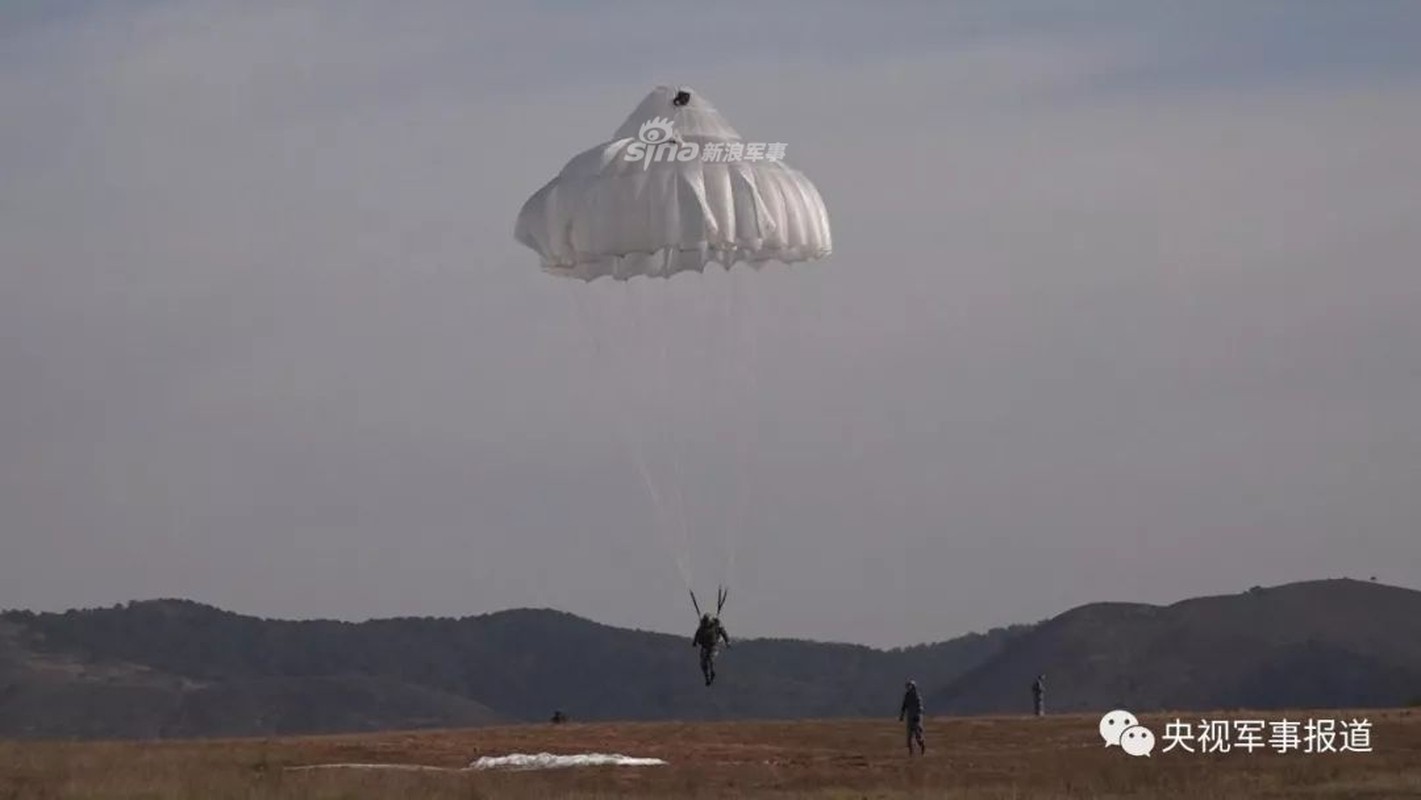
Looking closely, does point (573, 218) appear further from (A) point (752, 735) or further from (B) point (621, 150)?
(A) point (752, 735)

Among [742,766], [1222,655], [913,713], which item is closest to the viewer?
[742,766]

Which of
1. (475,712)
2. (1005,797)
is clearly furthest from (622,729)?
(475,712)

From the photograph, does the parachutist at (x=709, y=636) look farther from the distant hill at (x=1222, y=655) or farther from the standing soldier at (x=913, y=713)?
the distant hill at (x=1222, y=655)

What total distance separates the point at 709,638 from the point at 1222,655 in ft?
394

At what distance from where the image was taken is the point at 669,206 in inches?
1961

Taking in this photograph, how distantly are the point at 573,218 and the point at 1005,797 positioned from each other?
18.3 metres

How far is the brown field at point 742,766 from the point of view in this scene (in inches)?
1517

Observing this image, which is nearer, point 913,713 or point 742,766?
point 742,766

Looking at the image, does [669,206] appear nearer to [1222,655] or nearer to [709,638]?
[709,638]

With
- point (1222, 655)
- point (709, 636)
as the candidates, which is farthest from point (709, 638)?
point (1222, 655)

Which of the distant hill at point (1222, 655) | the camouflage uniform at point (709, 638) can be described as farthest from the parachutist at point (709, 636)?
the distant hill at point (1222, 655)

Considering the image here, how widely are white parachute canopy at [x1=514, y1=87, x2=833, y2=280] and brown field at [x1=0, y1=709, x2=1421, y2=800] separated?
958 cm

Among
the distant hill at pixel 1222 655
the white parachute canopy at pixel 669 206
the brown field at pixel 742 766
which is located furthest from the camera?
the distant hill at pixel 1222 655

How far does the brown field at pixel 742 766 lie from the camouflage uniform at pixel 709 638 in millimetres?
1553
